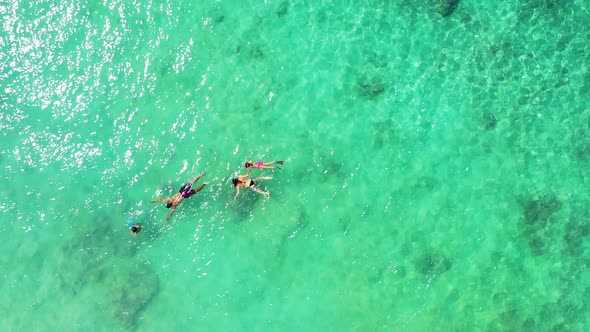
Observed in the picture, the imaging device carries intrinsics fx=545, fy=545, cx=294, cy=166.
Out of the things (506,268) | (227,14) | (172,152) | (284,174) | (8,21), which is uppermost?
(8,21)

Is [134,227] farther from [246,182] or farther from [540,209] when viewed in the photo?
[540,209]

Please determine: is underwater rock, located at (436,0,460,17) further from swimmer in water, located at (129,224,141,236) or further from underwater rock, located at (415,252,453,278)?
swimmer in water, located at (129,224,141,236)

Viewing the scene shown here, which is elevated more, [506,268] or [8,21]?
[8,21]

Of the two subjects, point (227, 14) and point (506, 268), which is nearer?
point (506, 268)

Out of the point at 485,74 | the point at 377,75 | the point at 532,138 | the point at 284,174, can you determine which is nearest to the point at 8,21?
the point at 284,174

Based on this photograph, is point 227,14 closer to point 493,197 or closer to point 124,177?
point 124,177

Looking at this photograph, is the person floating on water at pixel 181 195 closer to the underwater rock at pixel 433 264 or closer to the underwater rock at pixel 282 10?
the underwater rock at pixel 282 10

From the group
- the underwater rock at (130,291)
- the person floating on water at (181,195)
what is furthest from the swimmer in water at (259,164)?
the underwater rock at (130,291)
